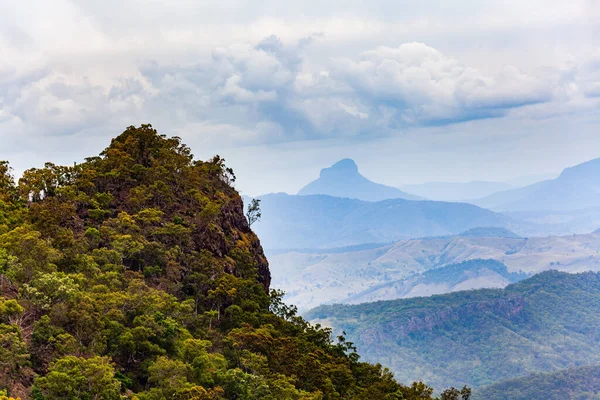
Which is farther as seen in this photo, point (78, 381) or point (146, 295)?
point (146, 295)

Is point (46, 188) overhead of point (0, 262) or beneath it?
overhead

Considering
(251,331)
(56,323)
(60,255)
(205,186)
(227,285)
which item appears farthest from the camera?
(205,186)

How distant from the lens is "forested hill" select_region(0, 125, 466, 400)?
54.6 m

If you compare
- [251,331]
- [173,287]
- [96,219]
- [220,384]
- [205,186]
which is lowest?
[220,384]

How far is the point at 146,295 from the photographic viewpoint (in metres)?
68.4

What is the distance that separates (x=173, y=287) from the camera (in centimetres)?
7862

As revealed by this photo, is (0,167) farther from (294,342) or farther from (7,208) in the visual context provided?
(294,342)

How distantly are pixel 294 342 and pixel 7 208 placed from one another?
38.3 meters

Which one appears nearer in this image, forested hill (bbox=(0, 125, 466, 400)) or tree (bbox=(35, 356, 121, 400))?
tree (bbox=(35, 356, 121, 400))

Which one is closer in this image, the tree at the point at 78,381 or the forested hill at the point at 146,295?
the tree at the point at 78,381

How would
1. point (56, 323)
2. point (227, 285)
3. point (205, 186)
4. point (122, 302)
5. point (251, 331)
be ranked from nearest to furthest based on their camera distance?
1. point (56, 323)
2. point (122, 302)
3. point (251, 331)
4. point (227, 285)
5. point (205, 186)

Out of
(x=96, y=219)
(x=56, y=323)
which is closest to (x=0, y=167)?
(x=96, y=219)

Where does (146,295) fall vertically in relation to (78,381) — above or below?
above

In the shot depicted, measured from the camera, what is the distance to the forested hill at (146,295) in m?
54.6
